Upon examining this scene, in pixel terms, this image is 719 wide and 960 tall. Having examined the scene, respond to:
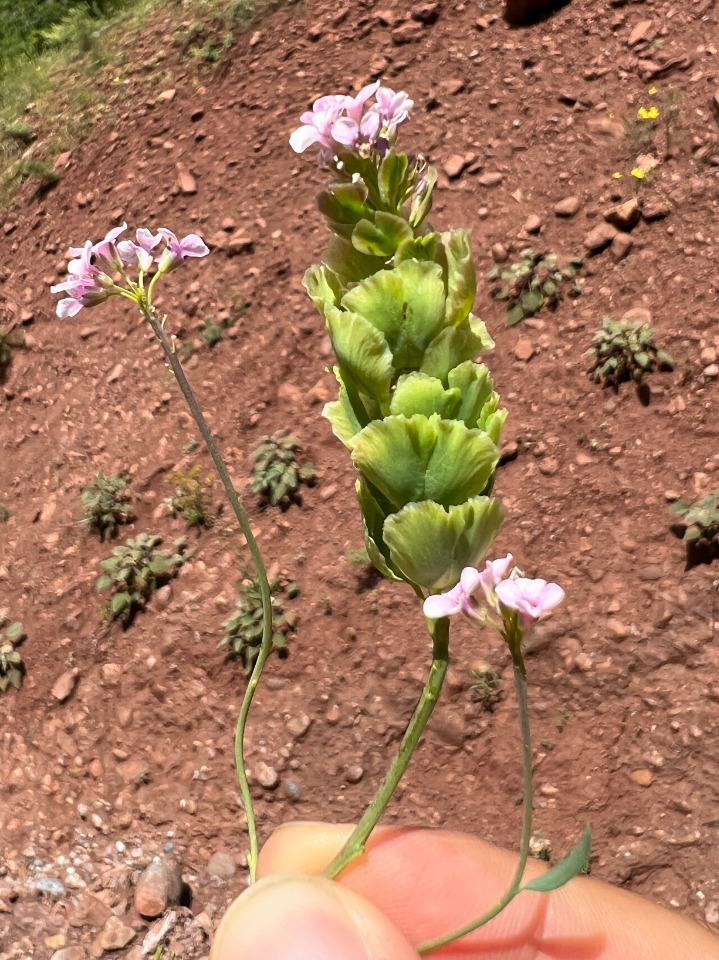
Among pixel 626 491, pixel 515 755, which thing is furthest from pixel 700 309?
pixel 515 755

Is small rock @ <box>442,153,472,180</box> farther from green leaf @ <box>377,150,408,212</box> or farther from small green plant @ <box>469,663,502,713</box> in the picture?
green leaf @ <box>377,150,408,212</box>

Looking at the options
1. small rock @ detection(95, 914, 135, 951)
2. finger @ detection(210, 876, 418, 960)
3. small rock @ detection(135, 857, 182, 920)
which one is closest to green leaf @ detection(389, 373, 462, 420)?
finger @ detection(210, 876, 418, 960)

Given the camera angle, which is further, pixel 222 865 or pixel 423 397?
pixel 222 865

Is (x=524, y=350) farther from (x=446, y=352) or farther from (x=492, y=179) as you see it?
(x=446, y=352)

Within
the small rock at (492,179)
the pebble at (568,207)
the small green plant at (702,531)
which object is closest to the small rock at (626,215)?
the pebble at (568,207)

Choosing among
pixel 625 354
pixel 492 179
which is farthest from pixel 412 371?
pixel 492 179
